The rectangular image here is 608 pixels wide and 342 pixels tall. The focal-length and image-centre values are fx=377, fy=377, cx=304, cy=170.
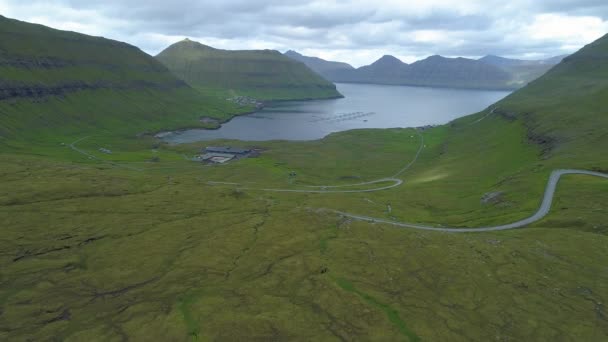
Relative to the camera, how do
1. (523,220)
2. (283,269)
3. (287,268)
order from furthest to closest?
(523,220) < (287,268) < (283,269)

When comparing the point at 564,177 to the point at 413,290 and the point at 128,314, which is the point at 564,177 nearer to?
the point at 413,290

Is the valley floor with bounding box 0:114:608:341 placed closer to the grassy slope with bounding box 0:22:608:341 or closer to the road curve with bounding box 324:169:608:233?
the grassy slope with bounding box 0:22:608:341

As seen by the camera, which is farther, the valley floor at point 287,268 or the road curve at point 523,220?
the road curve at point 523,220

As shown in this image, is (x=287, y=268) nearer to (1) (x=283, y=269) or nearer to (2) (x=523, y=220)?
(1) (x=283, y=269)

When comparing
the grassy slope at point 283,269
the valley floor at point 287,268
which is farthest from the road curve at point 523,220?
the grassy slope at point 283,269

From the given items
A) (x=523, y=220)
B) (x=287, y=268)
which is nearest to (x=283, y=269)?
(x=287, y=268)

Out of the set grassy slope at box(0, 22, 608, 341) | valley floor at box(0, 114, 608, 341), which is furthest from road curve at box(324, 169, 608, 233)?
grassy slope at box(0, 22, 608, 341)

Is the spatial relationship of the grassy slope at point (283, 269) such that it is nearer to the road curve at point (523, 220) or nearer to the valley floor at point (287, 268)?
the valley floor at point (287, 268)

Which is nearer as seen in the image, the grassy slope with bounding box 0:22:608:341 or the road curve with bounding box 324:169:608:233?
the grassy slope with bounding box 0:22:608:341

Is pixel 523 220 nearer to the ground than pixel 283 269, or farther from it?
nearer to the ground
